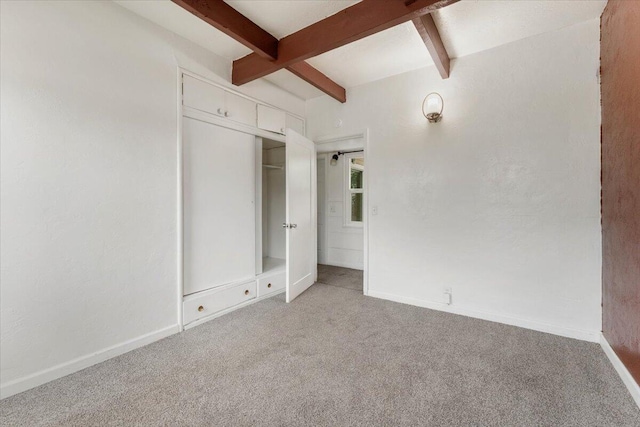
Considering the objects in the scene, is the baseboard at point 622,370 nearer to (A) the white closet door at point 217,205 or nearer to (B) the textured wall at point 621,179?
(B) the textured wall at point 621,179

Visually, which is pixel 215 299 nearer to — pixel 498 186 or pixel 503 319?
pixel 503 319

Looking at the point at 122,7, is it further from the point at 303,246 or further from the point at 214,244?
the point at 303,246

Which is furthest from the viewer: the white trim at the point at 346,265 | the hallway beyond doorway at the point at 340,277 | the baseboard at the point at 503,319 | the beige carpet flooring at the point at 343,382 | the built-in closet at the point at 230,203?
the white trim at the point at 346,265

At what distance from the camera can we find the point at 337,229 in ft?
16.3

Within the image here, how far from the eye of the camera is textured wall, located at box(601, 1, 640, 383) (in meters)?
1.56

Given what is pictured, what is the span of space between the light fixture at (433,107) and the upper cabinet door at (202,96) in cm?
204

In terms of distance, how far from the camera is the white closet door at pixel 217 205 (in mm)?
2504

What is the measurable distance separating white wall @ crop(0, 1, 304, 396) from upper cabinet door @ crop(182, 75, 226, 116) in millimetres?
119

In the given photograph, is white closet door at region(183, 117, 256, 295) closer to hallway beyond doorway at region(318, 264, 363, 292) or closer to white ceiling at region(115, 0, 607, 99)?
white ceiling at region(115, 0, 607, 99)

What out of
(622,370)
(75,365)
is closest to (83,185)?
(75,365)

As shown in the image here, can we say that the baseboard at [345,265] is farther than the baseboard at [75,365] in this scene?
Yes

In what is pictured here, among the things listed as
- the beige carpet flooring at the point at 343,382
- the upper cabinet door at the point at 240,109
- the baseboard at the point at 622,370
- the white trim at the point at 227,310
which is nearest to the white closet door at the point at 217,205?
the upper cabinet door at the point at 240,109

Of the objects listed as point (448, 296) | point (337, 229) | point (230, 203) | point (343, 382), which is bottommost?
point (343, 382)

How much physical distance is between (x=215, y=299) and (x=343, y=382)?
1.52 meters
